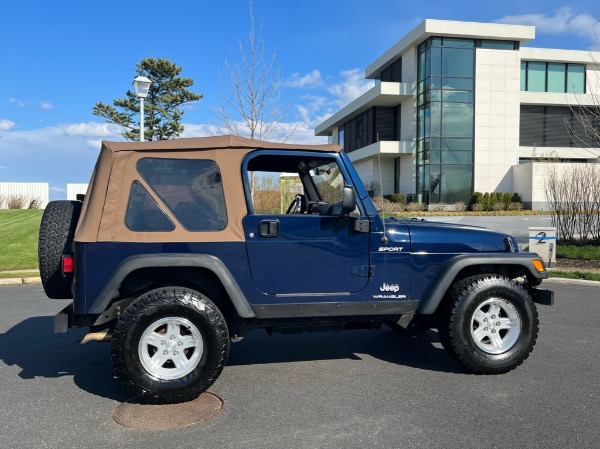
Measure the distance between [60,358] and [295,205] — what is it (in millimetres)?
2863

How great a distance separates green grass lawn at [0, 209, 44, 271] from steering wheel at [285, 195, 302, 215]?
8.30 m

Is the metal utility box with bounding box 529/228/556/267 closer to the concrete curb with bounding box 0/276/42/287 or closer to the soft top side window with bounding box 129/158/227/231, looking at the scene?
the soft top side window with bounding box 129/158/227/231

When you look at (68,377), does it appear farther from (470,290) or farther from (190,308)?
(470,290)

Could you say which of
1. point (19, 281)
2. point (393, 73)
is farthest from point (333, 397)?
point (393, 73)

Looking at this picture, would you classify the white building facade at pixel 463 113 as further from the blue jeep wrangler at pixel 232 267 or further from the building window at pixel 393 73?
the blue jeep wrangler at pixel 232 267

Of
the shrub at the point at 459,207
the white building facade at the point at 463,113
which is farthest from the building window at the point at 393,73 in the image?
the shrub at the point at 459,207

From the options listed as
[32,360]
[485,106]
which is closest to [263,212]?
[32,360]

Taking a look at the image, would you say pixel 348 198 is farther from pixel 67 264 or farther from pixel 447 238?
pixel 67 264

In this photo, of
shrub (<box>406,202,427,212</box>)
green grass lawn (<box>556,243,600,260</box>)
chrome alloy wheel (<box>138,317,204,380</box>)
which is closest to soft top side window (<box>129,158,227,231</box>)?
chrome alloy wheel (<box>138,317,204,380</box>)

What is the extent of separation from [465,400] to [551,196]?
11668 mm

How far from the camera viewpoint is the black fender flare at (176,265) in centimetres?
358

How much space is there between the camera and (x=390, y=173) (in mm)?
35844

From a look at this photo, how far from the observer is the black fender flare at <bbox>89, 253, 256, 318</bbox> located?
3.58 meters

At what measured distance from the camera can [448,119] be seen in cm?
3044
